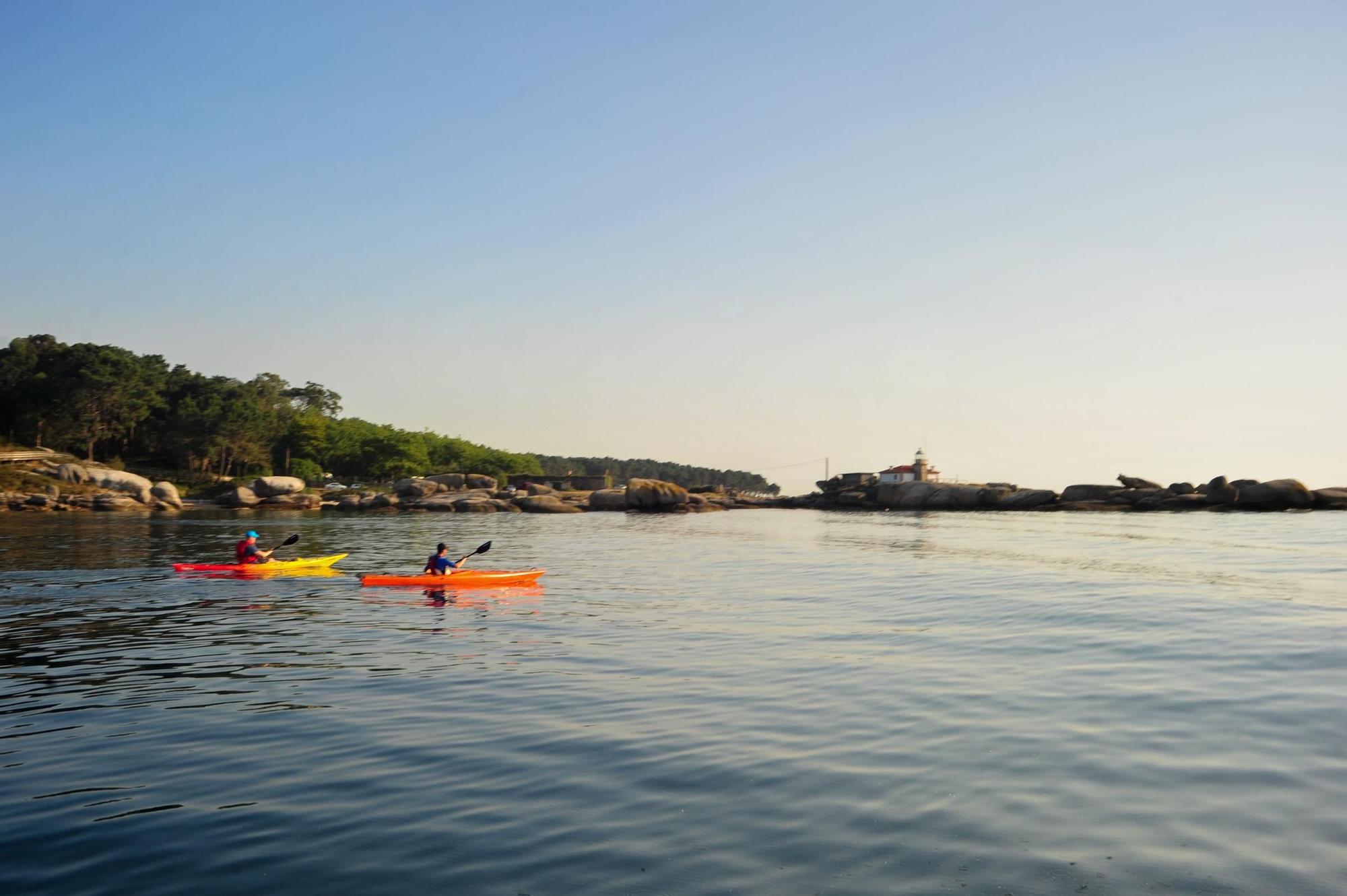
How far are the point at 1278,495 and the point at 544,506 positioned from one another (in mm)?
66573

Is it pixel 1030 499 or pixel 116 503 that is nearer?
pixel 116 503

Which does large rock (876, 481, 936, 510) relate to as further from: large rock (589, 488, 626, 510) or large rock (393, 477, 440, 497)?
Answer: large rock (393, 477, 440, 497)

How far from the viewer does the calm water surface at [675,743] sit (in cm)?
693

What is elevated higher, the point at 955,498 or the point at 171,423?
the point at 171,423

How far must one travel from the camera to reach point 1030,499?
88.5 meters

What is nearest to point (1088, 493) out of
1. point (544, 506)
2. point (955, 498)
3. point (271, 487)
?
point (955, 498)

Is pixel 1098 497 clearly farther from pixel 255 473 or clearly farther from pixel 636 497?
pixel 255 473

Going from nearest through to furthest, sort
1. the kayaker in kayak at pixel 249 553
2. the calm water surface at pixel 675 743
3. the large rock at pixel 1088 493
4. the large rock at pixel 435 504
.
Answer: the calm water surface at pixel 675 743 → the kayaker in kayak at pixel 249 553 → the large rock at pixel 1088 493 → the large rock at pixel 435 504

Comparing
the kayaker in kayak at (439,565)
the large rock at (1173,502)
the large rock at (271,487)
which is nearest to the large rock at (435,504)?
the large rock at (271,487)

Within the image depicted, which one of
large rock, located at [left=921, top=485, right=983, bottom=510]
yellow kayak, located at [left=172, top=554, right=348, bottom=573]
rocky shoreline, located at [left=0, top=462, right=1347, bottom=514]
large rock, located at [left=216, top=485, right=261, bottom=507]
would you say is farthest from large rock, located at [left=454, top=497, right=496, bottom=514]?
yellow kayak, located at [left=172, top=554, right=348, bottom=573]

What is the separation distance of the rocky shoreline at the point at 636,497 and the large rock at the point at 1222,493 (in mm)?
80

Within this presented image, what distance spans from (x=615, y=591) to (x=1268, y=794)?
2013 centimetres

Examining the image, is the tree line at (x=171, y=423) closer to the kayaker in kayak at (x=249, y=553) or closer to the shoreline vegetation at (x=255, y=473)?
the shoreline vegetation at (x=255, y=473)

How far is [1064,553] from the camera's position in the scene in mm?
38938
